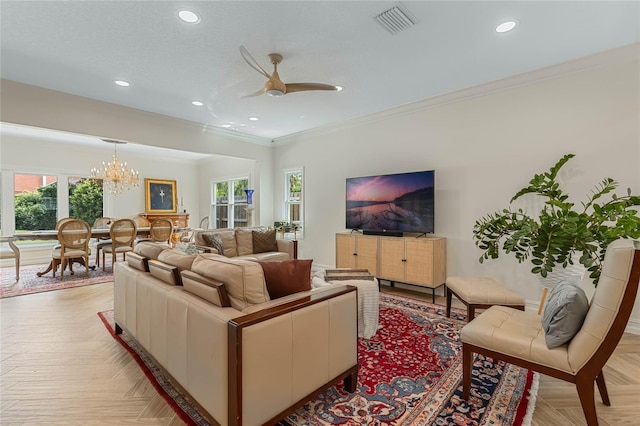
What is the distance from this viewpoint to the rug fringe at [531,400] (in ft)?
5.50

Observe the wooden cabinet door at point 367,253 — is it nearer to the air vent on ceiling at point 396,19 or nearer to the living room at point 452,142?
the living room at point 452,142

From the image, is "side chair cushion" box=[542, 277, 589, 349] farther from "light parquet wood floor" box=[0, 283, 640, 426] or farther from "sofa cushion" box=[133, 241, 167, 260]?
"sofa cushion" box=[133, 241, 167, 260]

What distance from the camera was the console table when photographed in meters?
7.86

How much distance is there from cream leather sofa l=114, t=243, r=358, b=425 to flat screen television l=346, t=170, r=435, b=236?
2370 millimetres

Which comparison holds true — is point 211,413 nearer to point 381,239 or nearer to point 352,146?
point 381,239

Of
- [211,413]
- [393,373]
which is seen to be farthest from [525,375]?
[211,413]

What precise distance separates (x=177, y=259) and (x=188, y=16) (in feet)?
6.30

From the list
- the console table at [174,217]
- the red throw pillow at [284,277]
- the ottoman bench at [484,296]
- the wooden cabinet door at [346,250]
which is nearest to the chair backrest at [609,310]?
the ottoman bench at [484,296]

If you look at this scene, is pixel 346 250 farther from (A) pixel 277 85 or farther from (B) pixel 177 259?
(B) pixel 177 259

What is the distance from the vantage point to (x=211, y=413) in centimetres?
148

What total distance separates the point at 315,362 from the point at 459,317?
7.31ft

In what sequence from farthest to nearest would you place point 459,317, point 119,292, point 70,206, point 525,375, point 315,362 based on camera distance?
point 70,206, point 459,317, point 119,292, point 525,375, point 315,362

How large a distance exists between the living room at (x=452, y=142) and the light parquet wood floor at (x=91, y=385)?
1.57 m

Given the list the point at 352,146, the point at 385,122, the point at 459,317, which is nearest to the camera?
the point at 459,317
